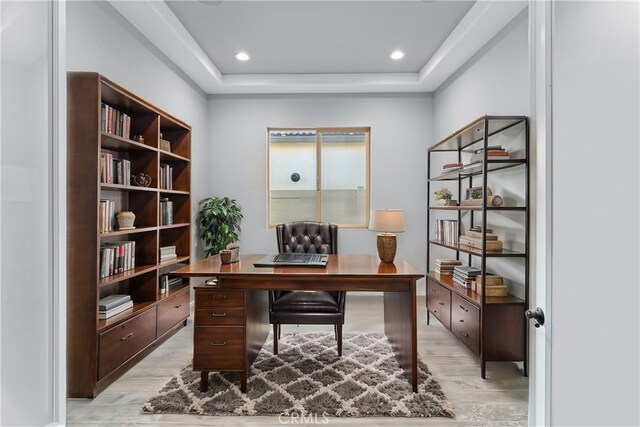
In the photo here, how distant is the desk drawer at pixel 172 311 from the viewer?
9.00ft

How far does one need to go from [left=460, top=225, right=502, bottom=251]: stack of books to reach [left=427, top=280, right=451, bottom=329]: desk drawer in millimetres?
466

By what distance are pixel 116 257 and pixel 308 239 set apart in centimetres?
152

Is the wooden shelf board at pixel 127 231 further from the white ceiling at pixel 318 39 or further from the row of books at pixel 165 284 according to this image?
the white ceiling at pixel 318 39

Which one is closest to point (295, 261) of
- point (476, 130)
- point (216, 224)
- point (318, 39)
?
point (476, 130)

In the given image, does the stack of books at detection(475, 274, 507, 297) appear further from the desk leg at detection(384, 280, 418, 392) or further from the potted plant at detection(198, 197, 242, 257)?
the potted plant at detection(198, 197, 242, 257)

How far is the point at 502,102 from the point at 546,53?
211 centimetres

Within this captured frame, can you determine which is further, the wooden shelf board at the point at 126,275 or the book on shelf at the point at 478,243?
the book on shelf at the point at 478,243

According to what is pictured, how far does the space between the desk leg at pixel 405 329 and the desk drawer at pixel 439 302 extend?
55 centimetres

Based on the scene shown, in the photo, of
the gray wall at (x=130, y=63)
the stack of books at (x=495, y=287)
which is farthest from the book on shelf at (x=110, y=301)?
the stack of books at (x=495, y=287)

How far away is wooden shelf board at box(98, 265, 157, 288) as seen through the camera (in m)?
2.12

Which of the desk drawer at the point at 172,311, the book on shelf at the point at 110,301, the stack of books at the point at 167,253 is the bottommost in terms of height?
the desk drawer at the point at 172,311

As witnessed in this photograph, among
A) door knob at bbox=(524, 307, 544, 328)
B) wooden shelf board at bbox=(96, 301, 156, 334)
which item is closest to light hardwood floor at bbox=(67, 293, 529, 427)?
wooden shelf board at bbox=(96, 301, 156, 334)

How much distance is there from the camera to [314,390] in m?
2.09

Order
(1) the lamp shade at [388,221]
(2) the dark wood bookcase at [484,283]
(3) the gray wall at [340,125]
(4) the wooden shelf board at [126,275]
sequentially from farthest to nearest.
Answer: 1. (3) the gray wall at [340,125]
2. (1) the lamp shade at [388,221]
3. (2) the dark wood bookcase at [484,283]
4. (4) the wooden shelf board at [126,275]
